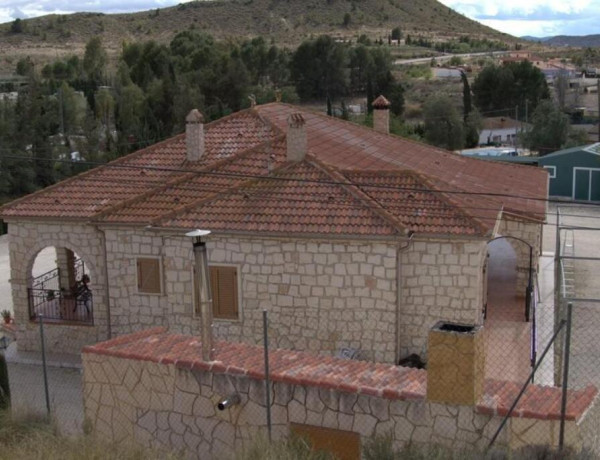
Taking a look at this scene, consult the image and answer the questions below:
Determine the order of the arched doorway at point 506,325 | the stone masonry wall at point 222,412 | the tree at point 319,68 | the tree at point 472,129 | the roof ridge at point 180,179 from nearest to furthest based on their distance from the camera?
the stone masonry wall at point 222,412 < the arched doorway at point 506,325 < the roof ridge at point 180,179 < the tree at point 472,129 < the tree at point 319,68

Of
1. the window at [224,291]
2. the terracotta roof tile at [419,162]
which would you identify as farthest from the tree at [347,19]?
the window at [224,291]

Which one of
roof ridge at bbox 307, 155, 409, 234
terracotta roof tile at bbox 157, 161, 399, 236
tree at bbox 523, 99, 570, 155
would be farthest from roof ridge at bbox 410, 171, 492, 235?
tree at bbox 523, 99, 570, 155

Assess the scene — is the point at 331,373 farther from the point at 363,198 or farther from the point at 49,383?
the point at 49,383

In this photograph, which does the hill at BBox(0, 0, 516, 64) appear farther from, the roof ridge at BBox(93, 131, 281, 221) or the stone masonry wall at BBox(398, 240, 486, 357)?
the stone masonry wall at BBox(398, 240, 486, 357)

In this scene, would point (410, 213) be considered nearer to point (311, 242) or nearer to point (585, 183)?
point (311, 242)

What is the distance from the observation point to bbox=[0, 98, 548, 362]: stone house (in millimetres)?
14414

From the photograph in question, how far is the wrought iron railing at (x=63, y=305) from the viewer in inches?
678

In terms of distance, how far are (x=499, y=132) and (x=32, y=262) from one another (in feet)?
150

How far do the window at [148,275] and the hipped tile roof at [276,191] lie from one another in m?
0.81

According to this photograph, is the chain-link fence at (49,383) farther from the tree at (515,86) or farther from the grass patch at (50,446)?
the tree at (515,86)

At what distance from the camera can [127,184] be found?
1769 cm

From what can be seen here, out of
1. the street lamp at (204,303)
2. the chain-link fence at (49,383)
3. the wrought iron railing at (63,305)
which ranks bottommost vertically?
the chain-link fence at (49,383)

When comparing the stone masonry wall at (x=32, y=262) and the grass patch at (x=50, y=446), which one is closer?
the grass patch at (x=50, y=446)

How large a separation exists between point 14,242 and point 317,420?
1029cm
